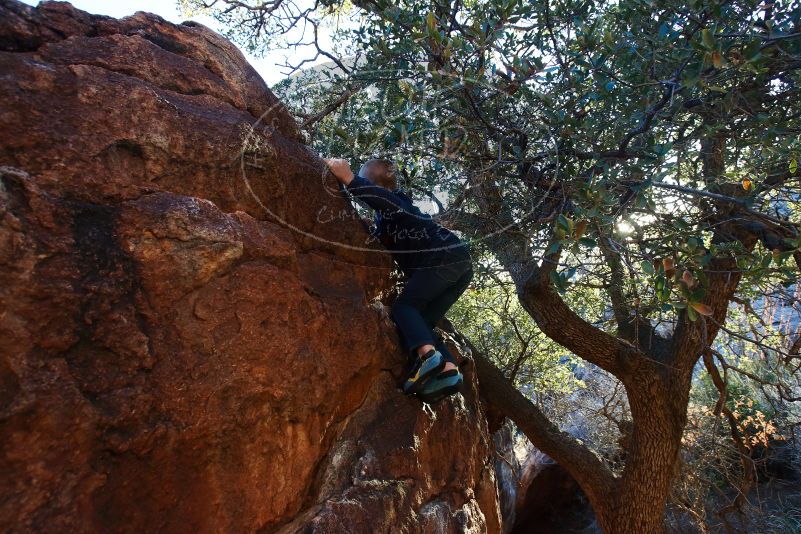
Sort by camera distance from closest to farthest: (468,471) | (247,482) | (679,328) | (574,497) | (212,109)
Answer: (247,482) → (212,109) → (468,471) → (679,328) → (574,497)

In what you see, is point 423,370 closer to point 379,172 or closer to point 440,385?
point 440,385

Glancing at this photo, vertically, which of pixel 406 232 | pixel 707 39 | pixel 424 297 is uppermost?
pixel 707 39

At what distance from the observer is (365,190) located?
3.43m

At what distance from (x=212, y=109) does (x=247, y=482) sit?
192 cm

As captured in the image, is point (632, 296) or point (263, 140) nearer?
point (263, 140)

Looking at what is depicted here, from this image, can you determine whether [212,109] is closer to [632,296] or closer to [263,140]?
[263,140]

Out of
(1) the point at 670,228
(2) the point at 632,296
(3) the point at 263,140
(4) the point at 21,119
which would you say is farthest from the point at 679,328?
(4) the point at 21,119

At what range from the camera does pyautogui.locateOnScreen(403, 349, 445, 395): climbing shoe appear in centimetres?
319

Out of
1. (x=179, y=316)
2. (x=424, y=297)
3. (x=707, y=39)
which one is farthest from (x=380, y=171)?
(x=707, y=39)

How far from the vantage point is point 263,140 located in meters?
3.06

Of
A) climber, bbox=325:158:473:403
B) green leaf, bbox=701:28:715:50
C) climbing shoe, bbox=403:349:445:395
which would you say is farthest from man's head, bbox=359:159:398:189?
green leaf, bbox=701:28:715:50

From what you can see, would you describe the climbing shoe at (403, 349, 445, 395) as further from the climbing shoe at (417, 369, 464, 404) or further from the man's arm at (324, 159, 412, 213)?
the man's arm at (324, 159, 412, 213)

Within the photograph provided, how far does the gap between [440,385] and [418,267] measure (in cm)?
79

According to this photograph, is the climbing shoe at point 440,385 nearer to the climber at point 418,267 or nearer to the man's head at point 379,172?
the climber at point 418,267
